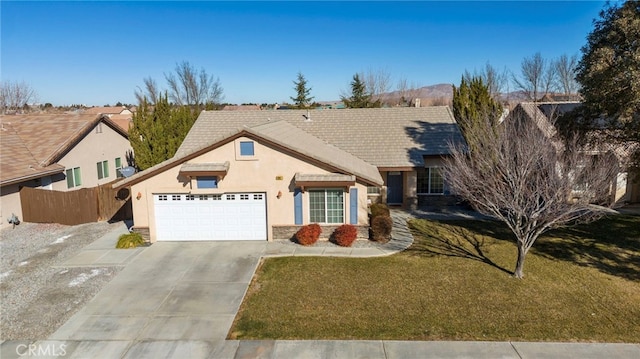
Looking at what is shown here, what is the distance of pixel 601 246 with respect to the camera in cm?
1620

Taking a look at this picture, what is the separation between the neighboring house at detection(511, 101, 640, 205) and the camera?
56.5 feet

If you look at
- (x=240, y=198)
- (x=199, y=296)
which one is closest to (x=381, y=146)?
(x=240, y=198)

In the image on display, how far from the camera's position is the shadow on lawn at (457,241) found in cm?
1548

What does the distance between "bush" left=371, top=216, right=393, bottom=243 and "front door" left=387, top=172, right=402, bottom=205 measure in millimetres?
5926

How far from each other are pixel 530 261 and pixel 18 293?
55.5 feet

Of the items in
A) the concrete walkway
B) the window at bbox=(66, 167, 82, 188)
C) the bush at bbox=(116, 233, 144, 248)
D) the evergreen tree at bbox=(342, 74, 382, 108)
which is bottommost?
the concrete walkway

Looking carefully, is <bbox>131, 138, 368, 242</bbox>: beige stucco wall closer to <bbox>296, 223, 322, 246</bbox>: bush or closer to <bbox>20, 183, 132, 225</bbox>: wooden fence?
<bbox>296, 223, 322, 246</bbox>: bush

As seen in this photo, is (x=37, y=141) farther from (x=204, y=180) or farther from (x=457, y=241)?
(x=457, y=241)

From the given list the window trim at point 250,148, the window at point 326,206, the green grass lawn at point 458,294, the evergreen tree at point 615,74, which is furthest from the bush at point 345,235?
the evergreen tree at point 615,74

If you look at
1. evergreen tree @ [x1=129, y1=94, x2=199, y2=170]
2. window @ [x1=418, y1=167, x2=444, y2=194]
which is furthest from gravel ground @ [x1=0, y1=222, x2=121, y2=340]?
window @ [x1=418, y1=167, x2=444, y2=194]

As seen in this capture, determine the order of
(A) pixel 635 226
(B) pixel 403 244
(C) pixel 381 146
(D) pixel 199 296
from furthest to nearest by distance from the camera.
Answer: (C) pixel 381 146 → (A) pixel 635 226 → (B) pixel 403 244 → (D) pixel 199 296

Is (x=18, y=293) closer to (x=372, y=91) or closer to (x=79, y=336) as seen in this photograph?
(x=79, y=336)

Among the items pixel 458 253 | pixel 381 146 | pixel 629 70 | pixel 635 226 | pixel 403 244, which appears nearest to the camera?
pixel 629 70

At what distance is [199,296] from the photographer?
12.3 meters
